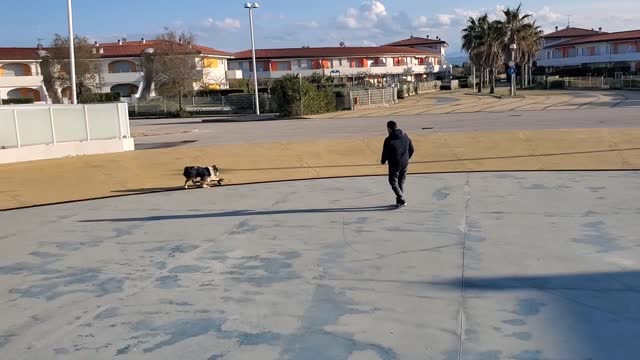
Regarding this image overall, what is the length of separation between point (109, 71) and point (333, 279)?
77867mm

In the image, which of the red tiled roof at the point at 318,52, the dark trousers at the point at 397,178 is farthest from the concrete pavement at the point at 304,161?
the red tiled roof at the point at 318,52

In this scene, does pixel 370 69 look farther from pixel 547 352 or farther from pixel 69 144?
pixel 547 352

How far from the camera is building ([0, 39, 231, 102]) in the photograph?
225ft

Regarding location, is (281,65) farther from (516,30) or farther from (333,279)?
(333,279)

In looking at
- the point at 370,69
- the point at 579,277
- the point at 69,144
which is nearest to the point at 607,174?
the point at 579,277

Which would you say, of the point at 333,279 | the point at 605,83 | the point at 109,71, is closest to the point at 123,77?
the point at 109,71

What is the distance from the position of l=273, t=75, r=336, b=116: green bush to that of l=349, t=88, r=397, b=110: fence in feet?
12.6

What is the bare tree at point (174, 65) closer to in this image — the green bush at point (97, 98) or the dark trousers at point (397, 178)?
the green bush at point (97, 98)

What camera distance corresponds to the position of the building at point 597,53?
88688 millimetres

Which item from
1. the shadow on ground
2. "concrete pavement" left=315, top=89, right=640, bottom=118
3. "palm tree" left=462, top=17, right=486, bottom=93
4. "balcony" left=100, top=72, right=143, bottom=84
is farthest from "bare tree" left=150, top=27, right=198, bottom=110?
the shadow on ground

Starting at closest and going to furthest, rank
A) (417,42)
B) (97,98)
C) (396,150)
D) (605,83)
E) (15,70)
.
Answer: (396,150), (97,98), (605,83), (15,70), (417,42)

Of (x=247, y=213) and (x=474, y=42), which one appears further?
(x=474, y=42)

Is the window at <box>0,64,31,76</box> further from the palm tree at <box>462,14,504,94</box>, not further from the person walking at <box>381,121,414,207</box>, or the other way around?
the person walking at <box>381,121,414,207</box>

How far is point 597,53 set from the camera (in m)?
95.1
